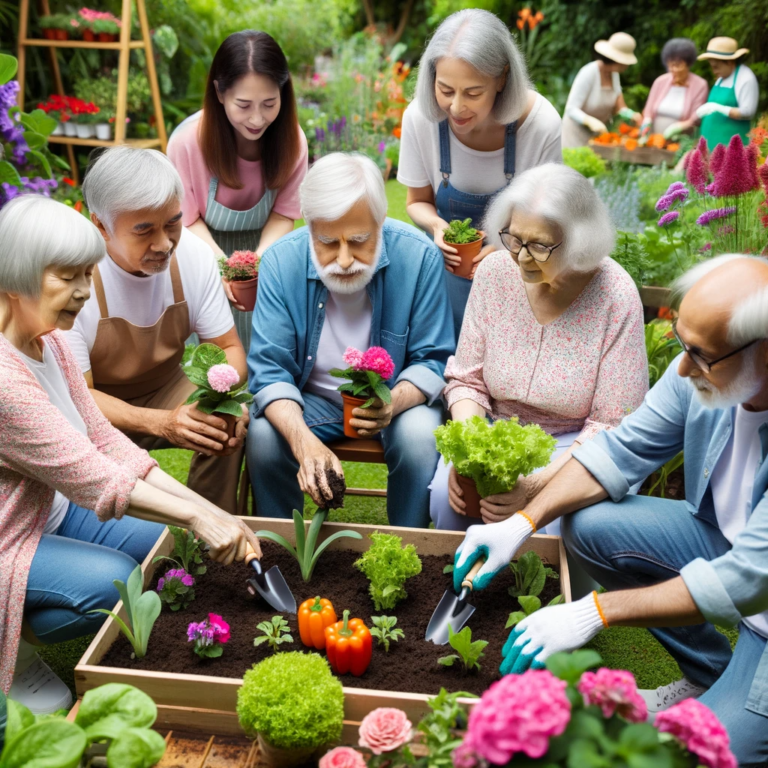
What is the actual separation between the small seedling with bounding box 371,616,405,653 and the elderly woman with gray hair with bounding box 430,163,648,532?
513mm

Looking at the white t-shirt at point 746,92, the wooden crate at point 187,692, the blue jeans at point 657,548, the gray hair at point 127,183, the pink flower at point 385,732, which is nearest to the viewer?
the pink flower at point 385,732

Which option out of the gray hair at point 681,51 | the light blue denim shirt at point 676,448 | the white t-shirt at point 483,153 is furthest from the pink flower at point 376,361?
the gray hair at point 681,51

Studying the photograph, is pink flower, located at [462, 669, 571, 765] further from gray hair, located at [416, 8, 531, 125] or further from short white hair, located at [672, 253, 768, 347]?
gray hair, located at [416, 8, 531, 125]

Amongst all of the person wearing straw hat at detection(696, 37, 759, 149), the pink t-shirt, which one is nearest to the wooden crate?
the pink t-shirt

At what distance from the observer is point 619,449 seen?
2398 mm

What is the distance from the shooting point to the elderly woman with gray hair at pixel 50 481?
6.73 ft

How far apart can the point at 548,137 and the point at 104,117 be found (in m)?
A: 5.09

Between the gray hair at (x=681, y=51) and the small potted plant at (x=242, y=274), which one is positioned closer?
the small potted plant at (x=242, y=274)

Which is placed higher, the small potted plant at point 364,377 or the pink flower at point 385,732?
the small potted plant at point 364,377

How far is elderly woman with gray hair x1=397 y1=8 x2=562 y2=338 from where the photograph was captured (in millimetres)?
3014

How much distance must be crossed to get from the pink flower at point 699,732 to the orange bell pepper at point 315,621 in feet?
3.24

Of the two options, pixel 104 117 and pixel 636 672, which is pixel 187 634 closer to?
pixel 636 672

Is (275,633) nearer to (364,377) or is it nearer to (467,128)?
(364,377)

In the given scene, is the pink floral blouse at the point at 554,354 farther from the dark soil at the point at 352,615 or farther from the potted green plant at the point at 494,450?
the dark soil at the point at 352,615
